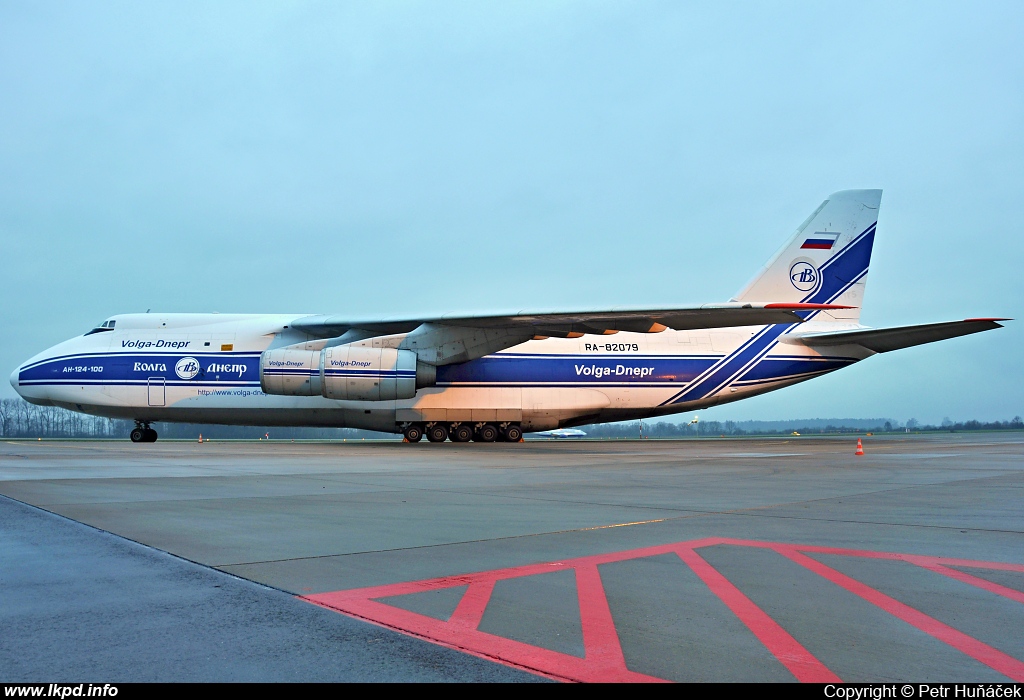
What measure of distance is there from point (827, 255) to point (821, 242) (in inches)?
19.6

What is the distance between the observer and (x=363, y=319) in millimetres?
21328

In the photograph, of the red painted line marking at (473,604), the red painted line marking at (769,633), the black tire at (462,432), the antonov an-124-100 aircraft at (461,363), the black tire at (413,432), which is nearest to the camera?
the red painted line marking at (769,633)

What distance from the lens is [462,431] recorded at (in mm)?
23844

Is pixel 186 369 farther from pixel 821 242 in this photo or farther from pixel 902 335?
pixel 902 335

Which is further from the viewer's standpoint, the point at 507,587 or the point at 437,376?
the point at 437,376

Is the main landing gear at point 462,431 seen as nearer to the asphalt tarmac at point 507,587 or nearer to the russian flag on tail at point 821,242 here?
the russian flag on tail at point 821,242

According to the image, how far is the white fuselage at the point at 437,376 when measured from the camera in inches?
898

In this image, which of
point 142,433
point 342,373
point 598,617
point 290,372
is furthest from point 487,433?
point 598,617

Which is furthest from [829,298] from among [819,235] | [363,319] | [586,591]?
[586,591]

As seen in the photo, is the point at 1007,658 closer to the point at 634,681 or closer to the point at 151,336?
the point at 634,681

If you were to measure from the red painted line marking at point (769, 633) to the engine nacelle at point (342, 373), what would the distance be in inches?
661

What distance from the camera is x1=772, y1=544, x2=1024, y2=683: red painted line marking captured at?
2598 mm

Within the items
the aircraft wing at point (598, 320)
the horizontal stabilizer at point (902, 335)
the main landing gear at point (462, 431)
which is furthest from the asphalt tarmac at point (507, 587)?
the main landing gear at point (462, 431)

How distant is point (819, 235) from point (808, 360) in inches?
174
